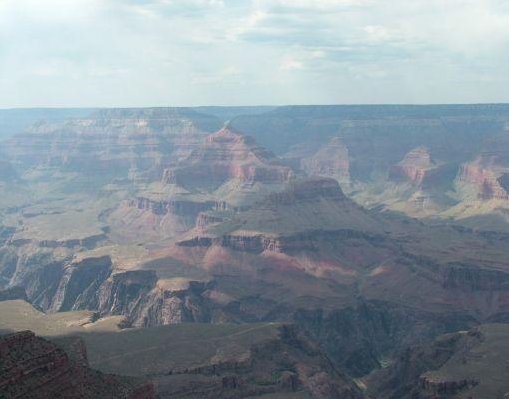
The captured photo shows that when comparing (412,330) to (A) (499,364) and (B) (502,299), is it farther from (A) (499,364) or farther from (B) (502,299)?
(A) (499,364)

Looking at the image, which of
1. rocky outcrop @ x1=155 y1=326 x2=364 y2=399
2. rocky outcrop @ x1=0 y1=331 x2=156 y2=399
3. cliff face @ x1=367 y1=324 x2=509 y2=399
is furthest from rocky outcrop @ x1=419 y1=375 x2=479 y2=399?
rocky outcrop @ x1=0 y1=331 x2=156 y2=399

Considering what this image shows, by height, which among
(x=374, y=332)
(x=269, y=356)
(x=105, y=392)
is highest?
(x=105, y=392)

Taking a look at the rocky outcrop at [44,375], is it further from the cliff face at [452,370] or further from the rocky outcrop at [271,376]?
the cliff face at [452,370]

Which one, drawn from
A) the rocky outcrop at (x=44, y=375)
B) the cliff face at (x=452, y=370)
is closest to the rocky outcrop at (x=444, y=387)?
the cliff face at (x=452, y=370)

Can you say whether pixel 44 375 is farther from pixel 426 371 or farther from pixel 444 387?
pixel 426 371

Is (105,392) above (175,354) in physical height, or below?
above

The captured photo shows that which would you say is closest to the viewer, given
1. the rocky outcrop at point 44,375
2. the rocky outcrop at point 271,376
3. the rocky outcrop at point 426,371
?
the rocky outcrop at point 44,375

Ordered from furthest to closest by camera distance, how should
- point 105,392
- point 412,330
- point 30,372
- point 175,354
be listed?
point 412,330
point 175,354
point 105,392
point 30,372

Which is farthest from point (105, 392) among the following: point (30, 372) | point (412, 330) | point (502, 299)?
point (502, 299)
